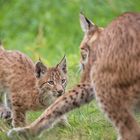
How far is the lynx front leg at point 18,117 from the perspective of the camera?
8.42 metres

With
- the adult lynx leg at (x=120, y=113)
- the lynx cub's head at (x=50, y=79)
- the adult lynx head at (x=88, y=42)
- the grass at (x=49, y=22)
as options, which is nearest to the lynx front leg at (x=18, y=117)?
the lynx cub's head at (x=50, y=79)

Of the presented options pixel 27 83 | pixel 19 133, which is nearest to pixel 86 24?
pixel 27 83

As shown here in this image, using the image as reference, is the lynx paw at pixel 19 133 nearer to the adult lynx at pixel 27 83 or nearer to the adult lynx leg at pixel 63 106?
the adult lynx leg at pixel 63 106

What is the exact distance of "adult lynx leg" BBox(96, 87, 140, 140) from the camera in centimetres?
694

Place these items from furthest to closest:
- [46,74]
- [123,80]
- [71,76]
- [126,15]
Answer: [71,76], [46,74], [126,15], [123,80]

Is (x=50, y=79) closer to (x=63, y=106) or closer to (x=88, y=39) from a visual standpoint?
(x=88, y=39)

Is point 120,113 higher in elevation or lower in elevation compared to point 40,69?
lower

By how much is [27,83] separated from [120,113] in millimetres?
2141

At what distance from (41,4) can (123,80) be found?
8.27 meters

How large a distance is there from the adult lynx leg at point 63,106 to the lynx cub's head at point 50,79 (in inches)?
35.3

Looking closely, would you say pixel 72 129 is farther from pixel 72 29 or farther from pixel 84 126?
pixel 72 29

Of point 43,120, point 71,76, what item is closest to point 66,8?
point 71,76

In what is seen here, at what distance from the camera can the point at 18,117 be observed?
8.48m

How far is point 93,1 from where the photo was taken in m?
15.2
